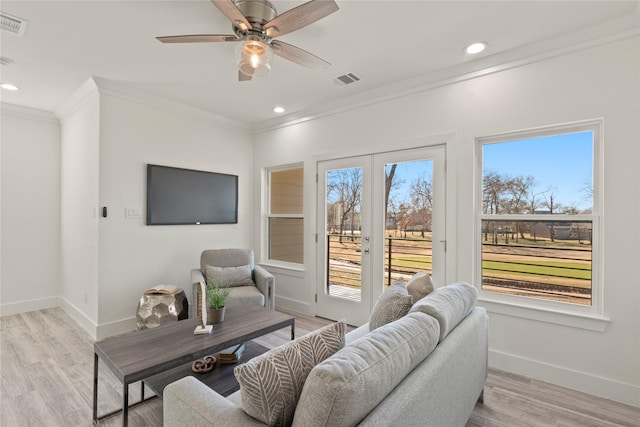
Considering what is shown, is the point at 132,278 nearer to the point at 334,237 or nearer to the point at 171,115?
the point at 171,115

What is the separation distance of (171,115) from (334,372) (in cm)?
382

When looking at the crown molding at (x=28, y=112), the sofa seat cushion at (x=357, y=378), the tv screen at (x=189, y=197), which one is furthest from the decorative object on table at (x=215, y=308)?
the crown molding at (x=28, y=112)

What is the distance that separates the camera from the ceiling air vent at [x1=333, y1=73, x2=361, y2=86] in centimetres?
307

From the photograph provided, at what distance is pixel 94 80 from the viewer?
3.13 metres

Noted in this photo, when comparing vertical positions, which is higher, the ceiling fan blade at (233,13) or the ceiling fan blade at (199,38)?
the ceiling fan blade at (233,13)

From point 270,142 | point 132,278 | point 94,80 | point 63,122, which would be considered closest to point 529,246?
point 270,142

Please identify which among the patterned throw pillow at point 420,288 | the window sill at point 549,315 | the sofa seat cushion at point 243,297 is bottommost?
the sofa seat cushion at point 243,297

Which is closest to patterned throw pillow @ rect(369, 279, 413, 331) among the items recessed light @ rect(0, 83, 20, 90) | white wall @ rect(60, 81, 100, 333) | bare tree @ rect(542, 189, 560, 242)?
bare tree @ rect(542, 189, 560, 242)

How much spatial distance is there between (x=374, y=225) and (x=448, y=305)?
5.94 feet

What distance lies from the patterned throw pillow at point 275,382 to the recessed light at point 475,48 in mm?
2599

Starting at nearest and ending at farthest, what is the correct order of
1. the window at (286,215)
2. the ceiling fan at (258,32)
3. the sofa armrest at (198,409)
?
the sofa armrest at (198,409) < the ceiling fan at (258,32) < the window at (286,215)

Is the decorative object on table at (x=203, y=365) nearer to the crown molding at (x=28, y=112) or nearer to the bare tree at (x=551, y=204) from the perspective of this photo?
the bare tree at (x=551, y=204)

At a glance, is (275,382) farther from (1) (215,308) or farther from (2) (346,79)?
(2) (346,79)

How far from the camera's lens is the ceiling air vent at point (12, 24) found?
7.23 ft
